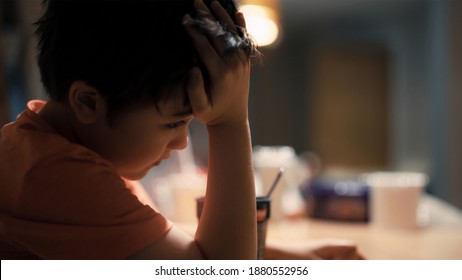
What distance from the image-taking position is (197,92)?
1.56ft

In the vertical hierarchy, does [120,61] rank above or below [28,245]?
above

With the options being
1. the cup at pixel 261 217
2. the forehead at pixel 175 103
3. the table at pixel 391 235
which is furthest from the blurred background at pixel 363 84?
the forehead at pixel 175 103

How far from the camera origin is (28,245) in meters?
0.47

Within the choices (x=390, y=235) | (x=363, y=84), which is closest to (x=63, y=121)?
(x=390, y=235)

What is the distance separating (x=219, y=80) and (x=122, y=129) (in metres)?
0.10

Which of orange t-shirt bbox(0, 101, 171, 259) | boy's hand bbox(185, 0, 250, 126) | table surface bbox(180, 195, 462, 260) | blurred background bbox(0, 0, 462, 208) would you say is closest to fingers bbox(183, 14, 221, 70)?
boy's hand bbox(185, 0, 250, 126)

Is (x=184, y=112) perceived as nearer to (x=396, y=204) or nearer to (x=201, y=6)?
(x=201, y=6)

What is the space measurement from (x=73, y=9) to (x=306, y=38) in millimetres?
5546

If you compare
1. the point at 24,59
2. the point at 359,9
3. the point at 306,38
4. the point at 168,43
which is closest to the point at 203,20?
the point at 168,43

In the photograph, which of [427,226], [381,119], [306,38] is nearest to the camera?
[427,226]

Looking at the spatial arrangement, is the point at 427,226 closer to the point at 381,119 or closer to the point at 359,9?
the point at 359,9

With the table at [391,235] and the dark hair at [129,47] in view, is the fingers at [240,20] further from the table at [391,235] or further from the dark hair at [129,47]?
the table at [391,235]

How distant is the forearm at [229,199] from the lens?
50 cm

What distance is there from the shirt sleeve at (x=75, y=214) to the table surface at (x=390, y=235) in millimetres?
283
